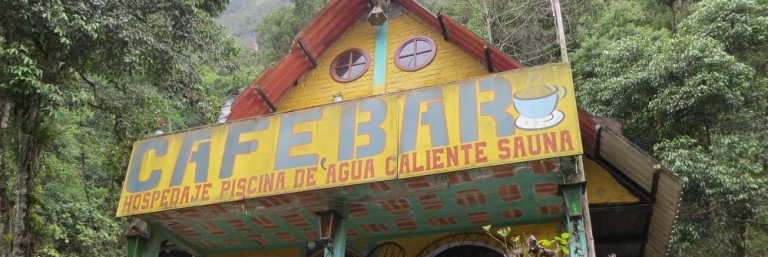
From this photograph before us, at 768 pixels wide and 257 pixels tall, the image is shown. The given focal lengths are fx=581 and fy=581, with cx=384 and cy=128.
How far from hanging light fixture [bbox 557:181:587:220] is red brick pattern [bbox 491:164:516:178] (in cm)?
62

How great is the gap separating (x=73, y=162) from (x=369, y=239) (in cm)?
1313

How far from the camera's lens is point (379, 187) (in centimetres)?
635

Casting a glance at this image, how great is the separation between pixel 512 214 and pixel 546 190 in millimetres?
879

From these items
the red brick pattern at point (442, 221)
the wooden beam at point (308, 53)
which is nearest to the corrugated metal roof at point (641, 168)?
the red brick pattern at point (442, 221)

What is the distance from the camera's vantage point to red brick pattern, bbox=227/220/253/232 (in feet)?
25.1

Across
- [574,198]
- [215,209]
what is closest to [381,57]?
[215,209]

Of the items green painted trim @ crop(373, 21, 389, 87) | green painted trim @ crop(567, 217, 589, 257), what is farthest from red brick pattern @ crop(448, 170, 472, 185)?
green painted trim @ crop(373, 21, 389, 87)

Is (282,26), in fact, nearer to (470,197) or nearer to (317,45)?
(317,45)

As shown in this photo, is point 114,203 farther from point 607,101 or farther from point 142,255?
point 607,101

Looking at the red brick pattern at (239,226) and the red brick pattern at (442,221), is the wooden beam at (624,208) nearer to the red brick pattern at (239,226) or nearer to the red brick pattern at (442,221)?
the red brick pattern at (442,221)

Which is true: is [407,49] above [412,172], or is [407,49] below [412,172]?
above

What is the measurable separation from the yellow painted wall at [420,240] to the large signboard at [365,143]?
2178 millimetres

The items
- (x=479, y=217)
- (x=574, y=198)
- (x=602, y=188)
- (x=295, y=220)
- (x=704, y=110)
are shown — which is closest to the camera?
(x=574, y=198)

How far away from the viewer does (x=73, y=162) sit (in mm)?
17719
